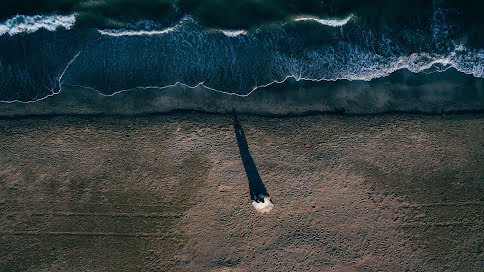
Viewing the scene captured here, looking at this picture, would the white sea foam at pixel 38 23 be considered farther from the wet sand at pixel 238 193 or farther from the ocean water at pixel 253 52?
the wet sand at pixel 238 193

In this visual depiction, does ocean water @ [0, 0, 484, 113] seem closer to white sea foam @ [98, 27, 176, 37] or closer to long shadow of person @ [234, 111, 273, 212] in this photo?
white sea foam @ [98, 27, 176, 37]

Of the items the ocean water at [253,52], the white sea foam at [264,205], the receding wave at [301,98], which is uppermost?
the ocean water at [253,52]

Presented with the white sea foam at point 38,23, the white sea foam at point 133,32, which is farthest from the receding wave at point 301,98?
the white sea foam at point 38,23

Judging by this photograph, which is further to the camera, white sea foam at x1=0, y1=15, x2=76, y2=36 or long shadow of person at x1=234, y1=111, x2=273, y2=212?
white sea foam at x1=0, y1=15, x2=76, y2=36

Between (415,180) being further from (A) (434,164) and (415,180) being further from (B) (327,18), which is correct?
(B) (327,18)

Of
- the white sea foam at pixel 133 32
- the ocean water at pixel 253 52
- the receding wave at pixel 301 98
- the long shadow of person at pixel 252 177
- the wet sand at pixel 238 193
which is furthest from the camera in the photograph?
the white sea foam at pixel 133 32

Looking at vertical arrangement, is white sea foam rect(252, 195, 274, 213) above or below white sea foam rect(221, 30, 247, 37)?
below

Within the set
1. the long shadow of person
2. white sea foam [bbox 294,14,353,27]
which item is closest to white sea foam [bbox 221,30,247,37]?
white sea foam [bbox 294,14,353,27]

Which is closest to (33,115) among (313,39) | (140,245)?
(140,245)
